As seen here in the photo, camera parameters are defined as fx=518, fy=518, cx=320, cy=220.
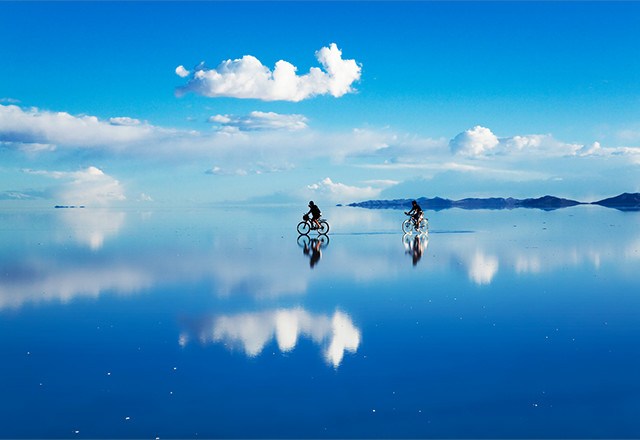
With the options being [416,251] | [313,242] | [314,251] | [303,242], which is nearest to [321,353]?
[416,251]

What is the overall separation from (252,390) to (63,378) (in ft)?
10.1

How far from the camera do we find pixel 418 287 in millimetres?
15477

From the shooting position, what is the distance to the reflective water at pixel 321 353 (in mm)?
6625

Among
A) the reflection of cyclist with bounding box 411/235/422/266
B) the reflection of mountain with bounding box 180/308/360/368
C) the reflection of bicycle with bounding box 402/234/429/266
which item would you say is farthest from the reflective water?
the reflection of bicycle with bounding box 402/234/429/266

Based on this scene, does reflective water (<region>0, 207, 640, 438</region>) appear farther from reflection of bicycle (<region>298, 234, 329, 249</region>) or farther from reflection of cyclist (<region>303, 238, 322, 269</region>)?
reflection of bicycle (<region>298, 234, 329, 249</region>)

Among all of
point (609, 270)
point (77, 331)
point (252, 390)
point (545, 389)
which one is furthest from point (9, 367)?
point (609, 270)

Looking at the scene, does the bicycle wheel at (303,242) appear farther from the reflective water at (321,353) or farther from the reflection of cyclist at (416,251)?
the reflective water at (321,353)

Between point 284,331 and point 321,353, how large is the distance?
1636 millimetres

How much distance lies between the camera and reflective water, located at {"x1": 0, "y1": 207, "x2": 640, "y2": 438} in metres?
6.62

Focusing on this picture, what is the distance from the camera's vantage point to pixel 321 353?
909 cm

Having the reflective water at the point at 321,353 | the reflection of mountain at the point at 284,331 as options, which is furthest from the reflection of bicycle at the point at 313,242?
the reflection of mountain at the point at 284,331

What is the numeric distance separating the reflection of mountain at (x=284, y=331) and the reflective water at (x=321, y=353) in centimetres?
6

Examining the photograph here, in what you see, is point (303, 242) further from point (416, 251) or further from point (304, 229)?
point (304, 229)

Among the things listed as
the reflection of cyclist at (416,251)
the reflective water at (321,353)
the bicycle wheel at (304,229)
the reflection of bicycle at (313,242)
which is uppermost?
the bicycle wheel at (304,229)
